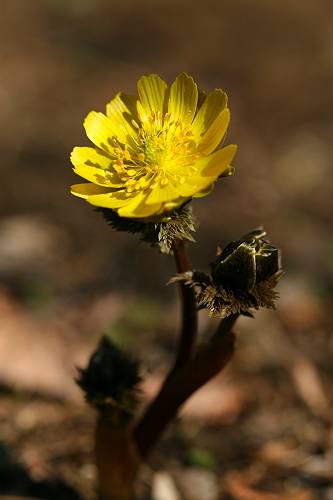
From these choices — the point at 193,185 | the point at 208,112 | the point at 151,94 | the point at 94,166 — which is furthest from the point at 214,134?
the point at 94,166

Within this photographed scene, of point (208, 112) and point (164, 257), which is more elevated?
point (164, 257)

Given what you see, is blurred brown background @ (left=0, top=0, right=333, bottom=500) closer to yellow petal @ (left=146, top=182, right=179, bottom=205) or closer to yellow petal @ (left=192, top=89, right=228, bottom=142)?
yellow petal @ (left=146, top=182, right=179, bottom=205)

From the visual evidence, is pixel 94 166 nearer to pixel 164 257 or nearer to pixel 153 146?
pixel 153 146

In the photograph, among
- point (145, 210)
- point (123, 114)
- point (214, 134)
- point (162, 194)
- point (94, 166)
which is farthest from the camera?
point (123, 114)

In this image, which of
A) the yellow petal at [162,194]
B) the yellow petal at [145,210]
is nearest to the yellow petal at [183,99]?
the yellow petal at [162,194]

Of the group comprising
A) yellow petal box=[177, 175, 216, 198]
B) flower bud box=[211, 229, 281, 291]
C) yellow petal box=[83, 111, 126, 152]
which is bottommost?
flower bud box=[211, 229, 281, 291]

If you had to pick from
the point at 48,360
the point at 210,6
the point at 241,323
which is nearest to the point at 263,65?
the point at 210,6

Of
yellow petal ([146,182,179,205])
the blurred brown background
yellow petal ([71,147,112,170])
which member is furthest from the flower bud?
the blurred brown background
